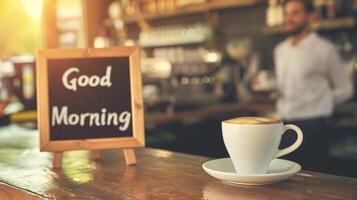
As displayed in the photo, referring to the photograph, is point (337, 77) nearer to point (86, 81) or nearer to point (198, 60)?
point (198, 60)

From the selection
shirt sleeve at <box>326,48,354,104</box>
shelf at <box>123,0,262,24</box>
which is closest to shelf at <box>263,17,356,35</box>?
shelf at <box>123,0,262,24</box>

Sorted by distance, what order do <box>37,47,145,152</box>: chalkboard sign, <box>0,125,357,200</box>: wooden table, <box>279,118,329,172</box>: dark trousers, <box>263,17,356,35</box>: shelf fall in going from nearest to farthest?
<box>0,125,357,200</box>: wooden table
<box>37,47,145,152</box>: chalkboard sign
<box>279,118,329,172</box>: dark trousers
<box>263,17,356,35</box>: shelf

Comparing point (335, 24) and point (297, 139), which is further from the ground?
point (335, 24)

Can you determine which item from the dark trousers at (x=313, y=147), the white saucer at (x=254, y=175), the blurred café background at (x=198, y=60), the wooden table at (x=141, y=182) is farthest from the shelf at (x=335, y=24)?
the white saucer at (x=254, y=175)

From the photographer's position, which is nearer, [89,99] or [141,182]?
[141,182]

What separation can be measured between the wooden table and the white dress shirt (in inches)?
92.4

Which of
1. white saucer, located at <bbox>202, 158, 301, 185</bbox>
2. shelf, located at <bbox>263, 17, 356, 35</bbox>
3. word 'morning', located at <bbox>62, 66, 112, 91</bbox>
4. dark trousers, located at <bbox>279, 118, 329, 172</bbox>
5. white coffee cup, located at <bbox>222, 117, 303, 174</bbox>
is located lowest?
dark trousers, located at <bbox>279, 118, 329, 172</bbox>

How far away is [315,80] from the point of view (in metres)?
3.75

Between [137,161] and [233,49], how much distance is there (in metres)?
4.25

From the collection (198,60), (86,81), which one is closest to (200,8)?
(198,60)

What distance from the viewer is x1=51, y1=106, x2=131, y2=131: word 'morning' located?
4.69 ft

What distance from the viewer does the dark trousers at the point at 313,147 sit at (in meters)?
3.01

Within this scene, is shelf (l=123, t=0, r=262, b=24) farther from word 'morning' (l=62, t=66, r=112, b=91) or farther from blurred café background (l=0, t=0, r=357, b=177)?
word 'morning' (l=62, t=66, r=112, b=91)

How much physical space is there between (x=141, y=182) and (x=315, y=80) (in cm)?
278
